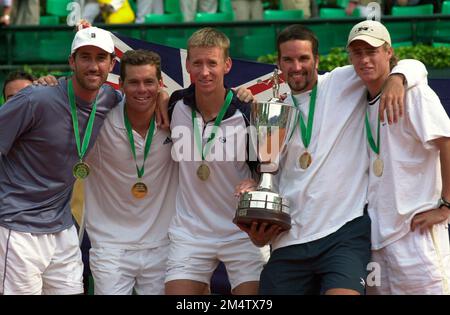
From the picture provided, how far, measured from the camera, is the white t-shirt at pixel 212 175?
6.51 m

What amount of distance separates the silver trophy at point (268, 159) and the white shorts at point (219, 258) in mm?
566

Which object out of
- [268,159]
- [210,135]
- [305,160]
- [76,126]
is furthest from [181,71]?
[305,160]

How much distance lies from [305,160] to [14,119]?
180cm

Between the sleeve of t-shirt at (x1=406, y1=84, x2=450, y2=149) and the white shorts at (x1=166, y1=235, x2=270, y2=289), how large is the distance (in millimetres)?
1397

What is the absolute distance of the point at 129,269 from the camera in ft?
22.2

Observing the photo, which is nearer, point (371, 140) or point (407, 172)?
point (407, 172)

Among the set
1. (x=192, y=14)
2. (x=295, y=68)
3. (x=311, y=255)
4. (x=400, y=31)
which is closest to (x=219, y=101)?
(x=295, y=68)

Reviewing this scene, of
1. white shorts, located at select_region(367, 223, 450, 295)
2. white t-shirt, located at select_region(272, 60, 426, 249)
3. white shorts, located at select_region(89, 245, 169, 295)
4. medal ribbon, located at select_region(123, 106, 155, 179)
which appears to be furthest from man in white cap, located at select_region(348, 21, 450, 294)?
white shorts, located at select_region(89, 245, 169, 295)

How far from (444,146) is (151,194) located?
1970 mm

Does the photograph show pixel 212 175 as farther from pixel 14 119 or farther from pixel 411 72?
pixel 411 72

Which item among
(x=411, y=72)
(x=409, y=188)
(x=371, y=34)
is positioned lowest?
(x=409, y=188)

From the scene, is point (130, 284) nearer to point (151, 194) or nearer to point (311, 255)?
point (151, 194)

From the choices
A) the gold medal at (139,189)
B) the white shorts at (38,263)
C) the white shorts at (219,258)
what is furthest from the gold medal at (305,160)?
the white shorts at (38,263)
